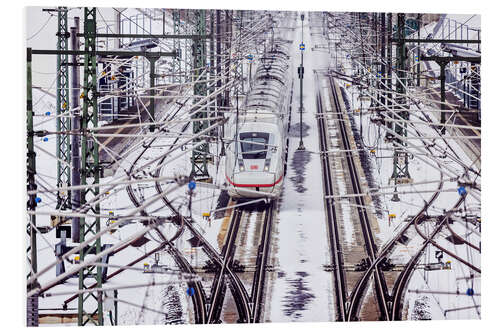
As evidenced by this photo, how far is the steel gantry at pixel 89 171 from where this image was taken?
15.9 metres

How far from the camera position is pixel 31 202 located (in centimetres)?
1608

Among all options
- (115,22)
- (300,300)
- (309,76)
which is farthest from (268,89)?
(300,300)

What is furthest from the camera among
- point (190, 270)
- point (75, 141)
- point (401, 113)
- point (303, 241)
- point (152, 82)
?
point (401, 113)

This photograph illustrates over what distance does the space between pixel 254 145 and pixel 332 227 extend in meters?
3.06

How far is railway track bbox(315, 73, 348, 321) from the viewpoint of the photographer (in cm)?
1766

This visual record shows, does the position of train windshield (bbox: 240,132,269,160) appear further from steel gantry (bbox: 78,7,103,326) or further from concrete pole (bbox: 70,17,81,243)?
concrete pole (bbox: 70,17,81,243)

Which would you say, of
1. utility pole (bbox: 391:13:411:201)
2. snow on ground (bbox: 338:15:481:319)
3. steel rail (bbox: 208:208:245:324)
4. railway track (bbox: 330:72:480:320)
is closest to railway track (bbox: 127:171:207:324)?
steel rail (bbox: 208:208:245:324)

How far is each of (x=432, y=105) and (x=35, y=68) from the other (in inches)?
399

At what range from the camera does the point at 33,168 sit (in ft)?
52.0

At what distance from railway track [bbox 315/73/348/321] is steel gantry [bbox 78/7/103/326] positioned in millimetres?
5533

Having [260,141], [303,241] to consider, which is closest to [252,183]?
[260,141]

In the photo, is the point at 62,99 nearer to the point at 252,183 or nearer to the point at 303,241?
the point at 252,183

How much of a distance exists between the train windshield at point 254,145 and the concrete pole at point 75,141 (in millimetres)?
4273

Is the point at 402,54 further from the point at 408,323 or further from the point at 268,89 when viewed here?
the point at 408,323
